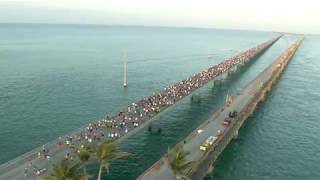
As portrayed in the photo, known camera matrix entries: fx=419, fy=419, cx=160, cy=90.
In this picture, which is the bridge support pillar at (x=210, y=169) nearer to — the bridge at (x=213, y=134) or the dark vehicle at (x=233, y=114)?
the bridge at (x=213, y=134)

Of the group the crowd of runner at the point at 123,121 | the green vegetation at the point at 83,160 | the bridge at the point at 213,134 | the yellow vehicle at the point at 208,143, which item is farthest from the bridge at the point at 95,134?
the yellow vehicle at the point at 208,143

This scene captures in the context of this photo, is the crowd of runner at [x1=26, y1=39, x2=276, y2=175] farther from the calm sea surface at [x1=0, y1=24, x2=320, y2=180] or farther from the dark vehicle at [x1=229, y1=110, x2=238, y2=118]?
the dark vehicle at [x1=229, y1=110, x2=238, y2=118]

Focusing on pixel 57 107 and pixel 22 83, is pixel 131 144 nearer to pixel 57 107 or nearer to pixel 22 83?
pixel 57 107

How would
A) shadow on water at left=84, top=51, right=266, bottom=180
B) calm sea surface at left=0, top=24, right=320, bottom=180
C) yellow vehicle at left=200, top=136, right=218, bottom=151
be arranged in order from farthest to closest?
calm sea surface at left=0, top=24, right=320, bottom=180
yellow vehicle at left=200, top=136, right=218, bottom=151
shadow on water at left=84, top=51, right=266, bottom=180

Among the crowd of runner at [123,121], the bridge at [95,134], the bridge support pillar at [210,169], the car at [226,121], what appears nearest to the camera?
the bridge at [95,134]

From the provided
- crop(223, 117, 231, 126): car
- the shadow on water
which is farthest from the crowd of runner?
crop(223, 117, 231, 126): car

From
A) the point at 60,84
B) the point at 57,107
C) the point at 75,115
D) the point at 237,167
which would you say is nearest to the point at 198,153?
the point at 237,167
